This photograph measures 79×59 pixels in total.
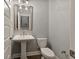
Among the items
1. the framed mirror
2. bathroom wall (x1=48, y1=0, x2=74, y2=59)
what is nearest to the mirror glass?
the framed mirror

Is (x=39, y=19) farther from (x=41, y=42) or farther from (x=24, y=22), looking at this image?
(x=41, y=42)

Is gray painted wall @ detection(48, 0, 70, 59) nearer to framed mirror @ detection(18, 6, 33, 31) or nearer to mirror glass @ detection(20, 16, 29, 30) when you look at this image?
framed mirror @ detection(18, 6, 33, 31)

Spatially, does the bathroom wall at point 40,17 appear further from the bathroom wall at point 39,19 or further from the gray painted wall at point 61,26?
the gray painted wall at point 61,26

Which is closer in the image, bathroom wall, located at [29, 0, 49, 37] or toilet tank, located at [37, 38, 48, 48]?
toilet tank, located at [37, 38, 48, 48]

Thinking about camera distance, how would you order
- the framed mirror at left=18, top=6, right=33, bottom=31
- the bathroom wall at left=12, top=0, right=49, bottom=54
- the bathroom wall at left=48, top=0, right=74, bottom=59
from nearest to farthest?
the bathroom wall at left=48, top=0, right=74, bottom=59, the framed mirror at left=18, top=6, right=33, bottom=31, the bathroom wall at left=12, top=0, right=49, bottom=54

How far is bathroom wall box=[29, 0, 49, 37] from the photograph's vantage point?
3682 millimetres

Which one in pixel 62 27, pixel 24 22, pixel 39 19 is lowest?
pixel 62 27

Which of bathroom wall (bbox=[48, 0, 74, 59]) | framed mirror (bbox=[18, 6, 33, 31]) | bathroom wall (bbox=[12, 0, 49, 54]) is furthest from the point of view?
bathroom wall (bbox=[12, 0, 49, 54])

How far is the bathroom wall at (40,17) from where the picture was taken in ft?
12.1

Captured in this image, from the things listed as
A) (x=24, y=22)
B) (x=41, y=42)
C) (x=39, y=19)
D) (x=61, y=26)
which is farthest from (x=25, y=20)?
(x=61, y=26)

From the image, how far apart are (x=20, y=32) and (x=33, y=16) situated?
803 mm

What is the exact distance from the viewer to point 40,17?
148 inches
